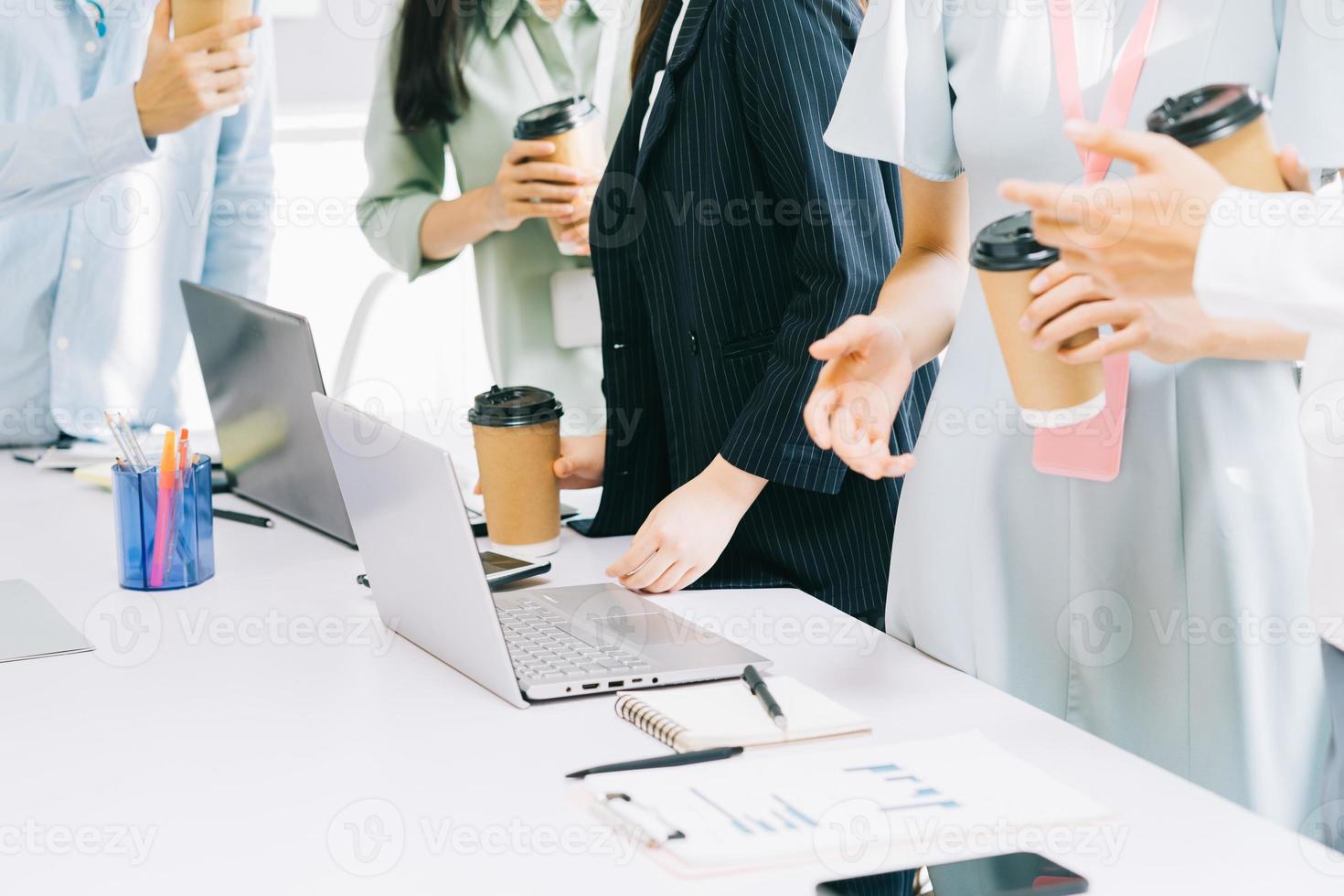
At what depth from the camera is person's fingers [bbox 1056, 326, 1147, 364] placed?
950 millimetres

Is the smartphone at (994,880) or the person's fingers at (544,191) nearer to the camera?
the smartphone at (994,880)

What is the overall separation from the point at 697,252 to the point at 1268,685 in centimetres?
82

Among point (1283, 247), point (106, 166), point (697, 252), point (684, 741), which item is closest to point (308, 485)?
point (697, 252)

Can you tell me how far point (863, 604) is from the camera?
5.32 feet

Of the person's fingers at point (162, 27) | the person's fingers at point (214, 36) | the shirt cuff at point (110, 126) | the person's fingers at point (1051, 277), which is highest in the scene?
the person's fingers at point (162, 27)

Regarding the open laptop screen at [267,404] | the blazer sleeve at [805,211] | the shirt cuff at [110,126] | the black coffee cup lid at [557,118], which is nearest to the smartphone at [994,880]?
the blazer sleeve at [805,211]

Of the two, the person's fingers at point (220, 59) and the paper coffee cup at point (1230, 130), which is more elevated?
the person's fingers at point (220, 59)

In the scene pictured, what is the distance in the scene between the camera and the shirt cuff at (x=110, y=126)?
199cm

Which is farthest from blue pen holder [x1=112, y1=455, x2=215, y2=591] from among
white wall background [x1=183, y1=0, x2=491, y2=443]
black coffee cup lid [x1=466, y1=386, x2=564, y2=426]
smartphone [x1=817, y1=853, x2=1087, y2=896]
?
white wall background [x1=183, y1=0, x2=491, y2=443]

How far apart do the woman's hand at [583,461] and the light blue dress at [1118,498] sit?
0.51 m

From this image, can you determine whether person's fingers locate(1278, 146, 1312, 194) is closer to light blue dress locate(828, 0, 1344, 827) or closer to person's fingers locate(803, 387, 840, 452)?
light blue dress locate(828, 0, 1344, 827)

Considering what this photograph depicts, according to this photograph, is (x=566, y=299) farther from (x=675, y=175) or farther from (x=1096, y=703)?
(x=1096, y=703)

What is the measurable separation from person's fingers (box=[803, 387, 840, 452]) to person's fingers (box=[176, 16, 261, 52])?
1095 millimetres

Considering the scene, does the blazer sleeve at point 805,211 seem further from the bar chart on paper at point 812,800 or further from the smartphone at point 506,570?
the bar chart on paper at point 812,800
